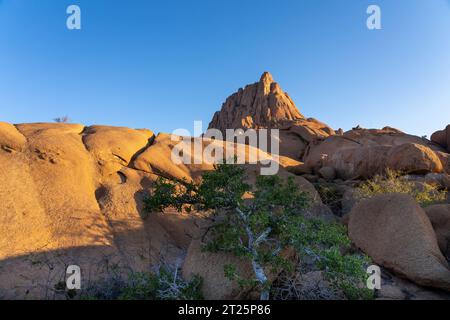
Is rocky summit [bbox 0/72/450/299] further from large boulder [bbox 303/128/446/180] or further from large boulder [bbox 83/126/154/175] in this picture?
large boulder [bbox 303/128/446/180]

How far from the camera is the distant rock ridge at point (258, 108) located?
155 feet

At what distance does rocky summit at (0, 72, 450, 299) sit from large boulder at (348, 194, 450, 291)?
0.02 metres

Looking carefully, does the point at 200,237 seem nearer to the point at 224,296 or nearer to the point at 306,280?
the point at 224,296

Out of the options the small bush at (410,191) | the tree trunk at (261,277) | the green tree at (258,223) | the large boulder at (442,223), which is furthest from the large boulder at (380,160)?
the tree trunk at (261,277)

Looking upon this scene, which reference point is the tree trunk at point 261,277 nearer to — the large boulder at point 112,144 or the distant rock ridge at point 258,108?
the large boulder at point 112,144

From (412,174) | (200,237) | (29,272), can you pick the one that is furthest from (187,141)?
(412,174)

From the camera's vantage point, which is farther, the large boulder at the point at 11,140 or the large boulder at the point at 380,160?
the large boulder at the point at 380,160

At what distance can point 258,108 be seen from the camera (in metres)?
49.8

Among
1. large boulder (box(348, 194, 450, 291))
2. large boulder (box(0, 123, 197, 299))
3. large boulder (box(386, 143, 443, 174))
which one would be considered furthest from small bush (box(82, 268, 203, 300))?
large boulder (box(386, 143, 443, 174))

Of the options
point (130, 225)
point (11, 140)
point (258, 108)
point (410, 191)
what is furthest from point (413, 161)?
point (258, 108)

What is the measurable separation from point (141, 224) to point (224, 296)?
3322mm

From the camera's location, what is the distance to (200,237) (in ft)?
21.4

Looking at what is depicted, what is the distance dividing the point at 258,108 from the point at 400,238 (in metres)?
44.3

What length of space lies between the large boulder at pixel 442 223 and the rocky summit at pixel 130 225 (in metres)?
0.02
